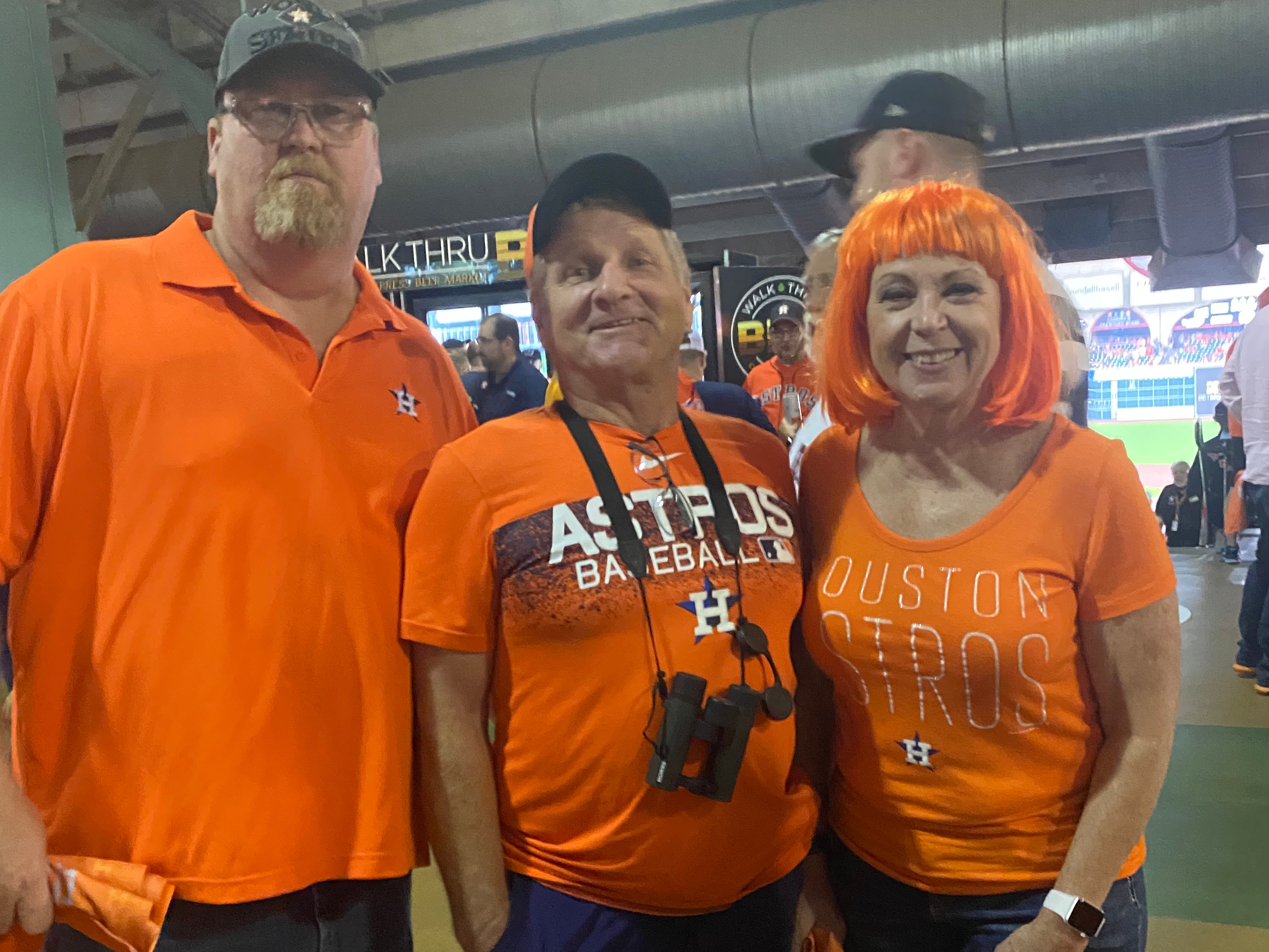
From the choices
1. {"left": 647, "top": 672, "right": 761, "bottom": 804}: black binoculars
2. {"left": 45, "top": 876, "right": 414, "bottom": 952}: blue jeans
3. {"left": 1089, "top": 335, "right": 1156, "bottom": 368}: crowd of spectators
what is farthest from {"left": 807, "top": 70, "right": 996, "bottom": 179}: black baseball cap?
{"left": 1089, "top": 335, "right": 1156, "bottom": 368}: crowd of spectators

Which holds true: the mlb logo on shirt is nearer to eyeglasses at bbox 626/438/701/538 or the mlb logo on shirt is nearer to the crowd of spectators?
eyeglasses at bbox 626/438/701/538

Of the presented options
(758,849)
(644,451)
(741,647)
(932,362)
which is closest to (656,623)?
(741,647)

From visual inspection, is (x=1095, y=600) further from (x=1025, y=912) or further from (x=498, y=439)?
(x=498, y=439)

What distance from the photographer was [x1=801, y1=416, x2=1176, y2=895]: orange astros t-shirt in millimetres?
1223

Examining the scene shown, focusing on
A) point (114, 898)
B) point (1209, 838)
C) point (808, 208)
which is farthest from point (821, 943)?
point (808, 208)

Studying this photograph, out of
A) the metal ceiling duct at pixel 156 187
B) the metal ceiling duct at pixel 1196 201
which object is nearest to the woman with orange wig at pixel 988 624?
the metal ceiling duct at pixel 1196 201

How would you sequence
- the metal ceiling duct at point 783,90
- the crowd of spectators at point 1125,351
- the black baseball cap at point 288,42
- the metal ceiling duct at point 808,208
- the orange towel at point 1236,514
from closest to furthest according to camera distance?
the black baseball cap at point 288,42 → the metal ceiling duct at point 783,90 → the metal ceiling duct at point 808,208 → the orange towel at point 1236,514 → the crowd of spectators at point 1125,351

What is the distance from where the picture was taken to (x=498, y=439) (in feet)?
4.38

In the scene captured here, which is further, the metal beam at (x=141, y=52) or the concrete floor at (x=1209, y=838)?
the metal beam at (x=141, y=52)

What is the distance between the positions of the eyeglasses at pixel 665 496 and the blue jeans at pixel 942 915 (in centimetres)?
57

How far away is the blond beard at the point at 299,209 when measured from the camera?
1.31 m

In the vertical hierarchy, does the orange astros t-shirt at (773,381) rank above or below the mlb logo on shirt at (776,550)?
above

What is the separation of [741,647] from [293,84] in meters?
1.07

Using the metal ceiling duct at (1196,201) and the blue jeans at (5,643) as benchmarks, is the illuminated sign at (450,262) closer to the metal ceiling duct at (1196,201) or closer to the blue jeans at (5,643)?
the blue jeans at (5,643)
